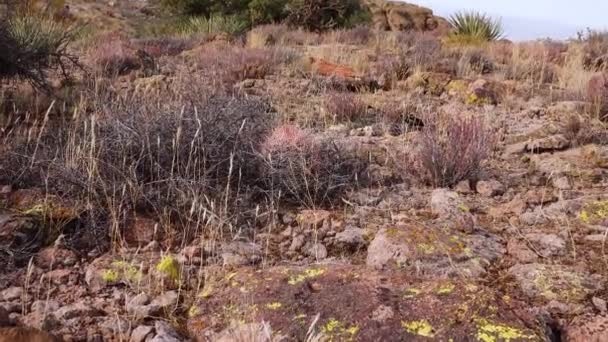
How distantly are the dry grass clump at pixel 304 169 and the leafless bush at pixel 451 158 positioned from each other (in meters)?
0.39

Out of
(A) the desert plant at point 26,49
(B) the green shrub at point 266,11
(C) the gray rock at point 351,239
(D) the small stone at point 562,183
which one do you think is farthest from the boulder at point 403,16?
(C) the gray rock at point 351,239

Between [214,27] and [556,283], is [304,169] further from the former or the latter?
[214,27]

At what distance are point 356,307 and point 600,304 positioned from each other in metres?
0.93

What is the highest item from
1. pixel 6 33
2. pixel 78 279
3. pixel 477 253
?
pixel 6 33

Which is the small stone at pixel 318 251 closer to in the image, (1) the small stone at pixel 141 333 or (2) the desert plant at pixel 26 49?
(1) the small stone at pixel 141 333

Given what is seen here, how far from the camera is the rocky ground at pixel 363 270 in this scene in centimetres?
203

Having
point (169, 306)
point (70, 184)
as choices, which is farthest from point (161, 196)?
point (169, 306)

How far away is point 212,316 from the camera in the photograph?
7.23ft

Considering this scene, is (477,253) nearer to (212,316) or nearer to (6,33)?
(212,316)

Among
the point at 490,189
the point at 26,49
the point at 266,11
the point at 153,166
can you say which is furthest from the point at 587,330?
the point at 266,11

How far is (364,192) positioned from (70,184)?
1679 millimetres

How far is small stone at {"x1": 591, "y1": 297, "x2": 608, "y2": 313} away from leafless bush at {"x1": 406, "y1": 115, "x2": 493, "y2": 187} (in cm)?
148

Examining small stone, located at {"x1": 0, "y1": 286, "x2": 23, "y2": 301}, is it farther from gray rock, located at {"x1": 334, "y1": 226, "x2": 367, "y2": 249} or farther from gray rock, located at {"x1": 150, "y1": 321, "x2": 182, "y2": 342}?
gray rock, located at {"x1": 334, "y1": 226, "x2": 367, "y2": 249}

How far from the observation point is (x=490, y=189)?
357 cm
